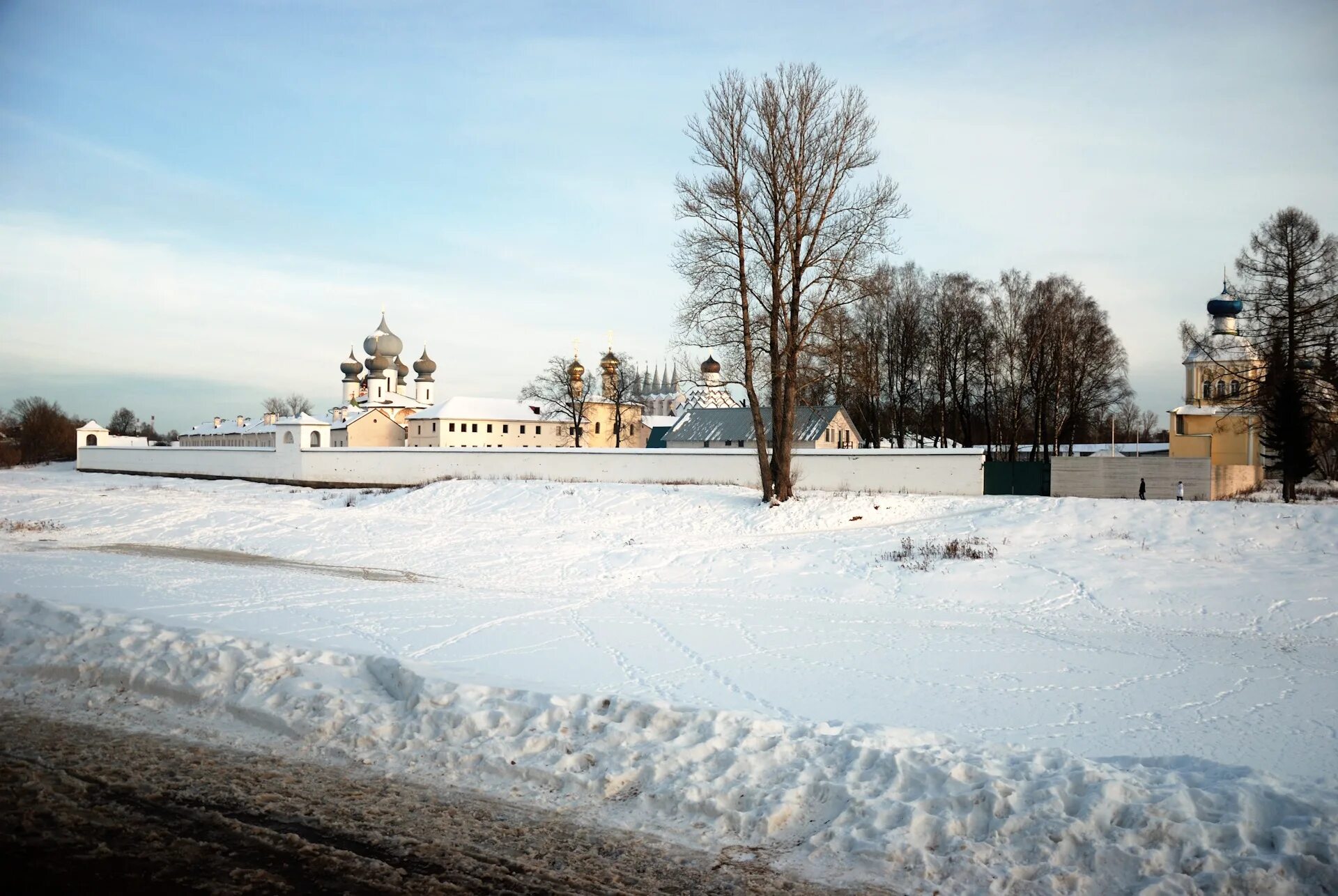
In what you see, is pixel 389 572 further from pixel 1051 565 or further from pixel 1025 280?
pixel 1025 280

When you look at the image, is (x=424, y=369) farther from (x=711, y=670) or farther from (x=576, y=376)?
(x=711, y=670)

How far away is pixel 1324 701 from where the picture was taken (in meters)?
8.50

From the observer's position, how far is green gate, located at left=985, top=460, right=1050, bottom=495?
31.8 m

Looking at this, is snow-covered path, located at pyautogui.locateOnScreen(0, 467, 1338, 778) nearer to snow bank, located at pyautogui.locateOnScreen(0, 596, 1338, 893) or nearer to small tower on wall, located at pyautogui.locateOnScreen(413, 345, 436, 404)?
snow bank, located at pyautogui.locateOnScreen(0, 596, 1338, 893)

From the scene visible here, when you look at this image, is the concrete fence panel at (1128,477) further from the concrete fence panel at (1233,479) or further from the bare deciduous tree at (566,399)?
the bare deciduous tree at (566,399)

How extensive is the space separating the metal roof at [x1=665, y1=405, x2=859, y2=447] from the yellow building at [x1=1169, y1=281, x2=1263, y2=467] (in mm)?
18009

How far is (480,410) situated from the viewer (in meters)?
72.8

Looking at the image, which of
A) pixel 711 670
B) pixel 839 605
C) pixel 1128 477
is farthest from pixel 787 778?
pixel 1128 477

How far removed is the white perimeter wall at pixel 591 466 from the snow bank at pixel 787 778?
80.2 feet

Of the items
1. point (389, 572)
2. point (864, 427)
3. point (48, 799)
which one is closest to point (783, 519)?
point (389, 572)

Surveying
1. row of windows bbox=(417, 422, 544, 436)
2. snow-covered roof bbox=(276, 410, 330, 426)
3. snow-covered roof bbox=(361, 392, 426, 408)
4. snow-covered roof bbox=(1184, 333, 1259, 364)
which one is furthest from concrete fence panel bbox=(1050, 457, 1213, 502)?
snow-covered roof bbox=(361, 392, 426, 408)

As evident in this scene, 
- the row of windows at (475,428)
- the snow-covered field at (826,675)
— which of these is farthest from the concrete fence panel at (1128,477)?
the row of windows at (475,428)

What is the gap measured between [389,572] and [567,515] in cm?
1050

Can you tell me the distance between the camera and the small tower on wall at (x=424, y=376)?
89812mm
